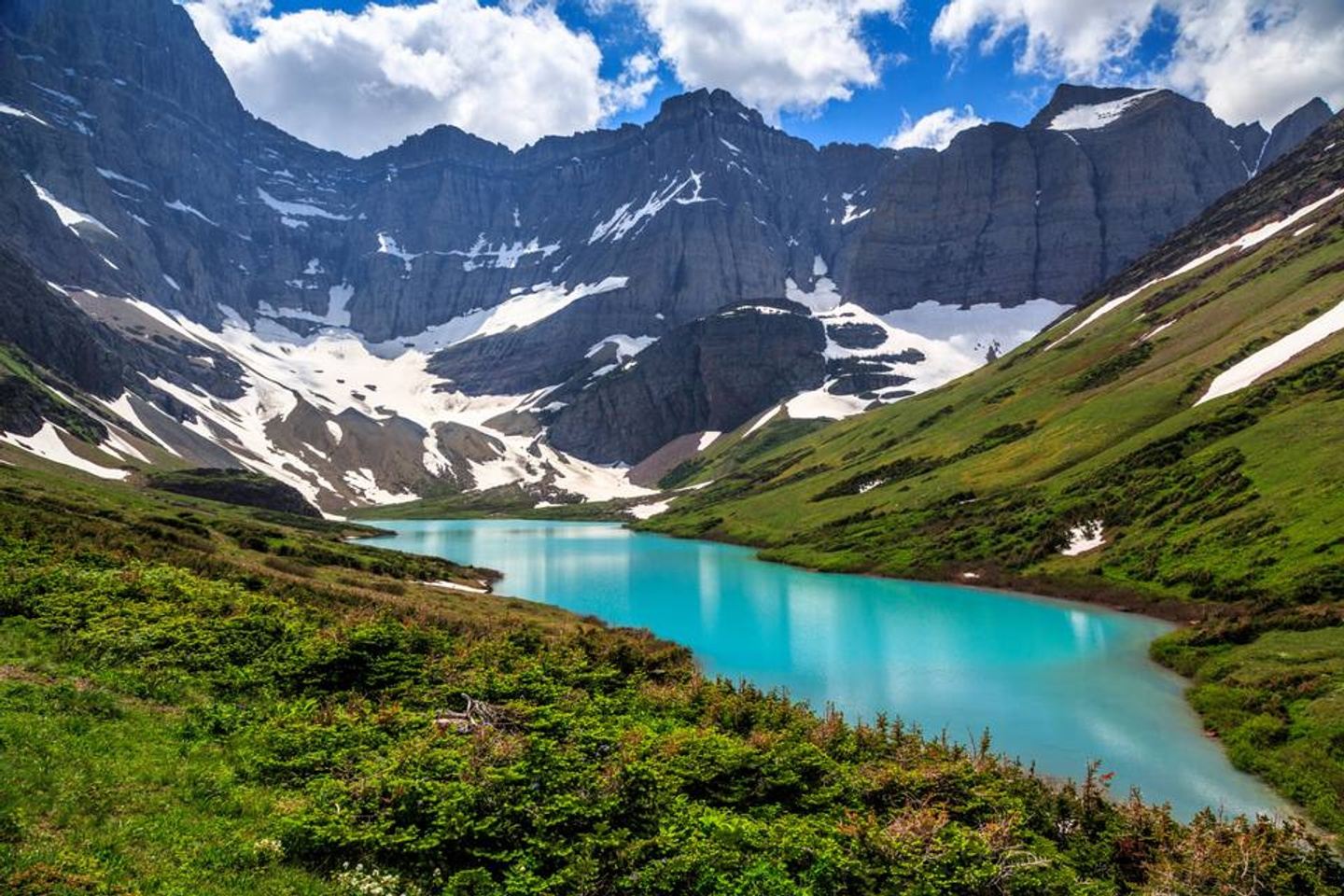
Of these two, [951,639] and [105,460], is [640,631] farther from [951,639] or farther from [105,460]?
[105,460]

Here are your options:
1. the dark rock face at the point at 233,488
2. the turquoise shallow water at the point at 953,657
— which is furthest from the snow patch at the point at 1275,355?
the dark rock face at the point at 233,488

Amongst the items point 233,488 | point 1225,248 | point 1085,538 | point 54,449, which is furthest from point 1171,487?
point 54,449

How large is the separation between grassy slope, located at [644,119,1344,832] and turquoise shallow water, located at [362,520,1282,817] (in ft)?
8.74

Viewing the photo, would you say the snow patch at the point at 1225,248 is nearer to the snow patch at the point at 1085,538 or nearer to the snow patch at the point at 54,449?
the snow patch at the point at 1085,538

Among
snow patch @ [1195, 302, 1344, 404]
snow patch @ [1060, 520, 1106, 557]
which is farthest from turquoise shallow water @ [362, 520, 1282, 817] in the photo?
snow patch @ [1195, 302, 1344, 404]

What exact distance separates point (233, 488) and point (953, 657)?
170658 mm

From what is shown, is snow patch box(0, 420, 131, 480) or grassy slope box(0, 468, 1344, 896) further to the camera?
snow patch box(0, 420, 131, 480)

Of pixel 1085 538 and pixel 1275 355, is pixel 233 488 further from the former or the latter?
pixel 1275 355

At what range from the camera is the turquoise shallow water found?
102ft

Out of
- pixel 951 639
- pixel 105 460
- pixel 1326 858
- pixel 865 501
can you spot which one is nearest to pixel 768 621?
pixel 951 639

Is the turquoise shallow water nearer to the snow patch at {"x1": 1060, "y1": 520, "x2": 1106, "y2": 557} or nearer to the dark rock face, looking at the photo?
the snow patch at {"x1": 1060, "y1": 520, "x2": 1106, "y2": 557}

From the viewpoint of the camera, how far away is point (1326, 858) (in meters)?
16.7

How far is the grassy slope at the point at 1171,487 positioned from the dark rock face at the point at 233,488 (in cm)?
9086

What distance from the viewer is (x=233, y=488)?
572ft
